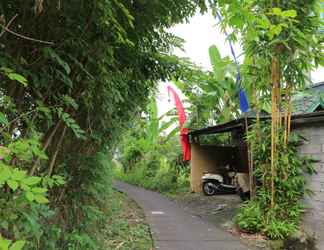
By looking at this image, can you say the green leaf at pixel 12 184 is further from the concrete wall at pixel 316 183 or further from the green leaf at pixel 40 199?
the concrete wall at pixel 316 183

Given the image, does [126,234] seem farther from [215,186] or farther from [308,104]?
[215,186]

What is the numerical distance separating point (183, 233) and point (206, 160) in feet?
18.0

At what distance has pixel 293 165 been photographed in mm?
5129

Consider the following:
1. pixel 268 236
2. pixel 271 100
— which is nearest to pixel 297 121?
pixel 271 100

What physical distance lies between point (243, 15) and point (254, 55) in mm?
3534

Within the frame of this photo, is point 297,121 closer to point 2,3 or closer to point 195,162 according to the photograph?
point 2,3

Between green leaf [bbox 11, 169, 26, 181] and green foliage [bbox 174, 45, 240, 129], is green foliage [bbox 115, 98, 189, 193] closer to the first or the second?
green foliage [bbox 174, 45, 240, 129]

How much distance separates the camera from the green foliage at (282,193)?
501cm

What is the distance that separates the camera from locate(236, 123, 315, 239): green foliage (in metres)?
5.01

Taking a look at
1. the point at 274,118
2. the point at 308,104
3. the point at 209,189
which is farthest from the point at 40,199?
the point at 209,189

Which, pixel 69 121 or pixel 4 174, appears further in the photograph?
pixel 69 121

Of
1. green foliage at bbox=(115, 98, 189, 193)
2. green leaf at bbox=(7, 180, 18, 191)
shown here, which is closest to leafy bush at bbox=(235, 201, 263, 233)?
green leaf at bbox=(7, 180, 18, 191)

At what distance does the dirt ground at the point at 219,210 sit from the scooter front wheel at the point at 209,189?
176mm

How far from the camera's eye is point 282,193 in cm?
513
